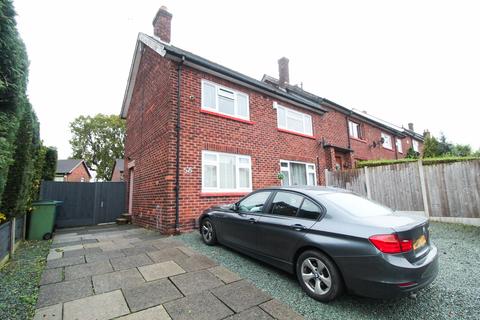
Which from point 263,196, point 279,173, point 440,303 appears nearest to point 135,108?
point 279,173

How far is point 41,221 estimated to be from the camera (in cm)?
641

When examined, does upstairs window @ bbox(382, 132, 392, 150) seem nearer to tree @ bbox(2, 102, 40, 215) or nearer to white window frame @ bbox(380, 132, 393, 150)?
white window frame @ bbox(380, 132, 393, 150)

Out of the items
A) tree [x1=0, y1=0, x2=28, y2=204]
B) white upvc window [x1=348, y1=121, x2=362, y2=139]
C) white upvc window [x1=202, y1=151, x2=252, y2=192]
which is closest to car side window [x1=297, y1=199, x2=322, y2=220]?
tree [x1=0, y1=0, x2=28, y2=204]

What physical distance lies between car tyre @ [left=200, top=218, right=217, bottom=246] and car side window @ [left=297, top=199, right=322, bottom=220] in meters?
2.38

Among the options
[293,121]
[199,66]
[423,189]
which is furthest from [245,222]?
[293,121]

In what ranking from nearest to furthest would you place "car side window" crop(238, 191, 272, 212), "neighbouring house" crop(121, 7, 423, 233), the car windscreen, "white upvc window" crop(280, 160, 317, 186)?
the car windscreen
"car side window" crop(238, 191, 272, 212)
"neighbouring house" crop(121, 7, 423, 233)
"white upvc window" crop(280, 160, 317, 186)

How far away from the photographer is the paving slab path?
8.54ft

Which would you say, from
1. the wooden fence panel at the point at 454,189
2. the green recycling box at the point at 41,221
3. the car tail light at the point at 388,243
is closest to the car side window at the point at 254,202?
the car tail light at the point at 388,243

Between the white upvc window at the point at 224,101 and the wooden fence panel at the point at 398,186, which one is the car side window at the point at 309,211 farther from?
the wooden fence panel at the point at 398,186

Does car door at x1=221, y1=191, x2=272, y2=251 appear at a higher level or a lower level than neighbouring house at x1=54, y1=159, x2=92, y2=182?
lower

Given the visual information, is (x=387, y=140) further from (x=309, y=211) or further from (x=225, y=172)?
(x=309, y=211)

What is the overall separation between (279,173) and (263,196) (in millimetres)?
5064

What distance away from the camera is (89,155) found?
124ft

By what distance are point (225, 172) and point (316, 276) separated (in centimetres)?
517
